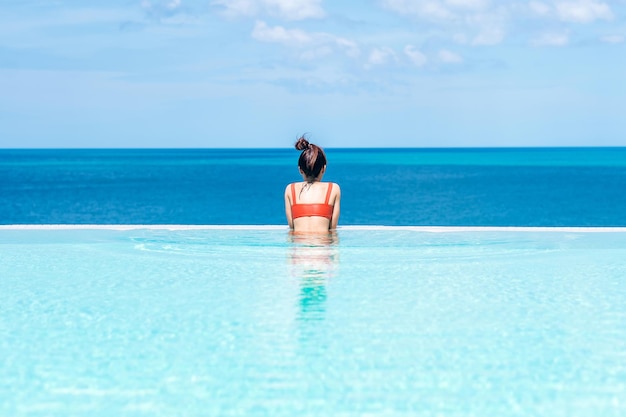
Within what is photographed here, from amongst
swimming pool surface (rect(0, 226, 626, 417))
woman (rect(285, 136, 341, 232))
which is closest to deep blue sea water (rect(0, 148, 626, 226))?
woman (rect(285, 136, 341, 232))

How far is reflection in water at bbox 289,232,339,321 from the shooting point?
4.88 meters

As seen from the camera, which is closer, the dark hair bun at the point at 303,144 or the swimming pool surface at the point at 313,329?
the swimming pool surface at the point at 313,329

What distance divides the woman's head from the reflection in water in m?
0.59

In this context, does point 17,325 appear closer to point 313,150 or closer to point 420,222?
point 313,150

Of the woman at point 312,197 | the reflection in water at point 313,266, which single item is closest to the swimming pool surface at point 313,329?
the reflection in water at point 313,266

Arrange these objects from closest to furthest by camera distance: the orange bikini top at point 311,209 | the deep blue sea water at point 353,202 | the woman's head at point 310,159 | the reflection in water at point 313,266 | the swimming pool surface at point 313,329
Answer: the swimming pool surface at point 313,329
the reflection in water at point 313,266
the woman's head at point 310,159
the orange bikini top at point 311,209
the deep blue sea water at point 353,202

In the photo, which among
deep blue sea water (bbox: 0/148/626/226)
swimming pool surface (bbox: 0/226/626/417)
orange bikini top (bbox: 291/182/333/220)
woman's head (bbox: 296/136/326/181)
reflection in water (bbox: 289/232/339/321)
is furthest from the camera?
deep blue sea water (bbox: 0/148/626/226)

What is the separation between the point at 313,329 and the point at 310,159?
2.89 meters

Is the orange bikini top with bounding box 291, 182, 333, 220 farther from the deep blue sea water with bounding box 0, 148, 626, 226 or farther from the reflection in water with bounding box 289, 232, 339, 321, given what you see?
the deep blue sea water with bounding box 0, 148, 626, 226

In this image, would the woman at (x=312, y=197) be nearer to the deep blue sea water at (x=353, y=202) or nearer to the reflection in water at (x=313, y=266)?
the reflection in water at (x=313, y=266)

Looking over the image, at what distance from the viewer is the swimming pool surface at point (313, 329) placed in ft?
10.7

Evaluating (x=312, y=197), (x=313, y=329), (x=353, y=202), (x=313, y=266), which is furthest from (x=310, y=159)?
(x=353, y=202)

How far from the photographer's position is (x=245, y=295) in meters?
5.28

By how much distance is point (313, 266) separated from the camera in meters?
6.25
